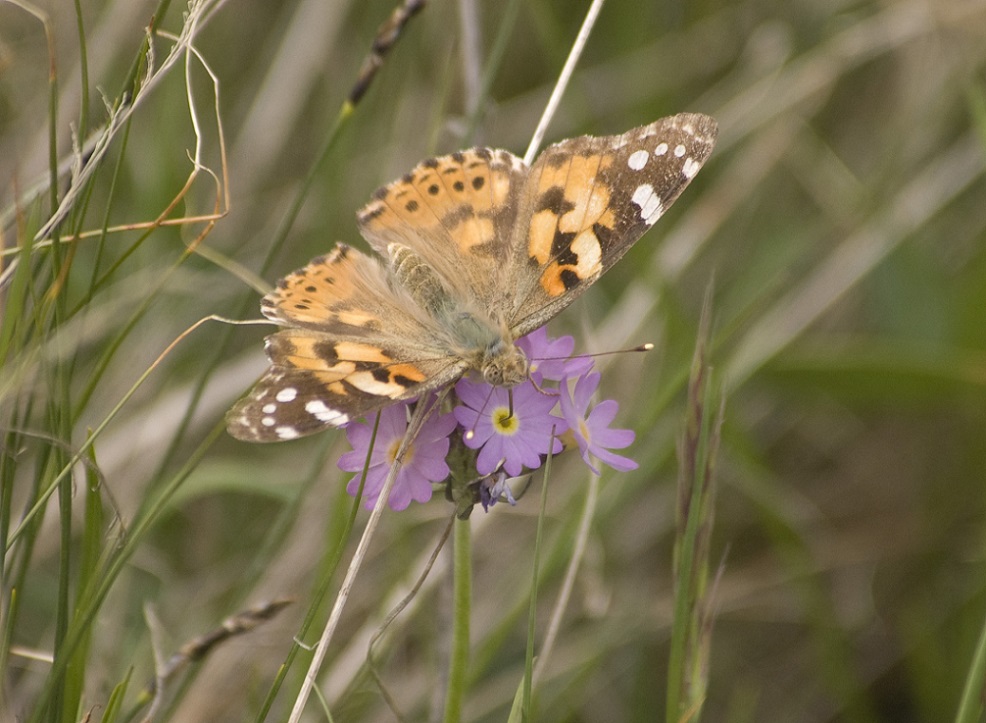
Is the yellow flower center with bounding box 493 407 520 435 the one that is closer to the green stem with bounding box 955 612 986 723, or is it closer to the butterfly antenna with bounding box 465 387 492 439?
the butterfly antenna with bounding box 465 387 492 439

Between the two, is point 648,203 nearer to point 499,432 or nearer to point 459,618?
point 499,432

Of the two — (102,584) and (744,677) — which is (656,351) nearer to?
(744,677)

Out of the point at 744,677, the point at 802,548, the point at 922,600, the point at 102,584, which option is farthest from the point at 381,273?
the point at 922,600

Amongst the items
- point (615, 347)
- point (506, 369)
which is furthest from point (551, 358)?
point (615, 347)

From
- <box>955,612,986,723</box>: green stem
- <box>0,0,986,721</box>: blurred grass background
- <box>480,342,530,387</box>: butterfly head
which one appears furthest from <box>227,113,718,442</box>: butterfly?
<box>955,612,986,723</box>: green stem

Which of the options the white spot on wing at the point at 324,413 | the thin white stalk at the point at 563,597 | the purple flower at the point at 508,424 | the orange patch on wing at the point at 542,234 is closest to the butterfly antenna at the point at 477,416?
the purple flower at the point at 508,424
